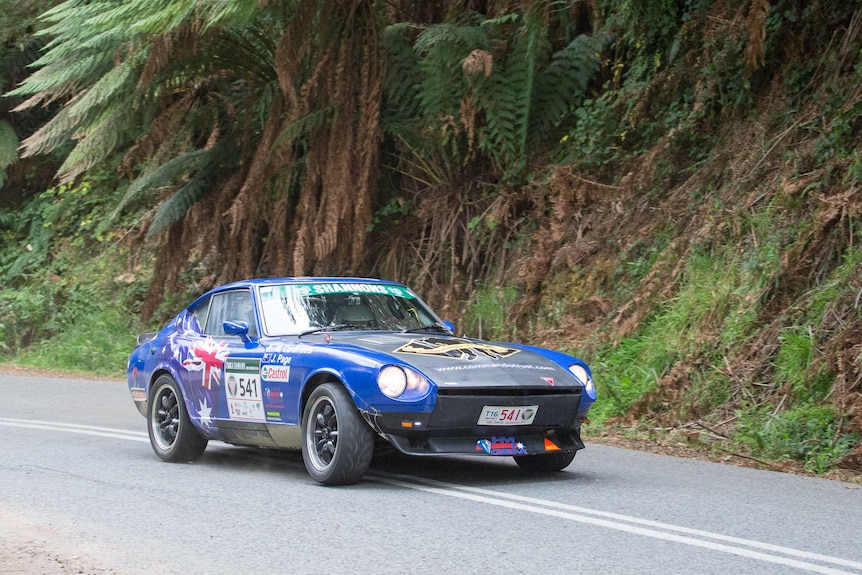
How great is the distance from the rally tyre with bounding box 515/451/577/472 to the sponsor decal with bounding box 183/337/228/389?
7.81 ft

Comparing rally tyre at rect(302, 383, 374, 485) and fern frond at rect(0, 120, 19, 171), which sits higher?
fern frond at rect(0, 120, 19, 171)

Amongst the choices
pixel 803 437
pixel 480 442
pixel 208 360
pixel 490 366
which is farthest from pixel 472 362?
pixel 803 437

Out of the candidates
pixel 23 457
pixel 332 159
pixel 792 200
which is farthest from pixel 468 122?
pixel 23 457

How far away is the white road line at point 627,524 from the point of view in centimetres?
529

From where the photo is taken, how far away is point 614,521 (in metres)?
6.21

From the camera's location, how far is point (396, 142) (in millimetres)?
17062

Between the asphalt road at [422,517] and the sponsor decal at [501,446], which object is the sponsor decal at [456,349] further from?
the asphalt road at [422,517]

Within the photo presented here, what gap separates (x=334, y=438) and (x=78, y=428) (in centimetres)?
485

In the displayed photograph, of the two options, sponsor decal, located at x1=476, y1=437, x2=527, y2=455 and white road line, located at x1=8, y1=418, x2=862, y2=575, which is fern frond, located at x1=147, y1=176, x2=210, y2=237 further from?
sponsor decal, located at x1=476, y1=437, x2=527, y2=455

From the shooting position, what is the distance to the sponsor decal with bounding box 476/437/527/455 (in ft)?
23.8

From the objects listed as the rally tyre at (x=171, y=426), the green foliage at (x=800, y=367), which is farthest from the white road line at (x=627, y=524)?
the green foliage at (x=800, y=367)

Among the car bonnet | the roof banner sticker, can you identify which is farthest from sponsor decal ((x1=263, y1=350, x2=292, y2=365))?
the roof banner sticker

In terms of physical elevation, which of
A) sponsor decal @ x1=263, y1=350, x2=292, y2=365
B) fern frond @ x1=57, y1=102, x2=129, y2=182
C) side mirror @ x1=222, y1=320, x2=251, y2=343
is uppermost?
fern frond @ x1=57, y1=102, x2=129, y2=182

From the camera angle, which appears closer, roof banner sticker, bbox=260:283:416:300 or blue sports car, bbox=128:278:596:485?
blue sports car, bbox=128:278:596:485
